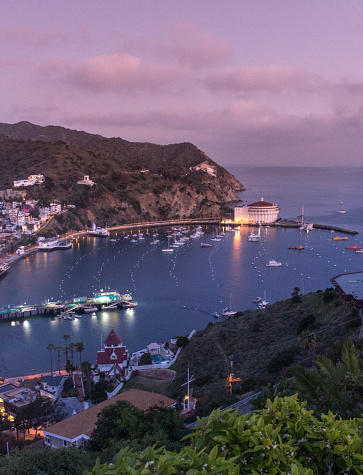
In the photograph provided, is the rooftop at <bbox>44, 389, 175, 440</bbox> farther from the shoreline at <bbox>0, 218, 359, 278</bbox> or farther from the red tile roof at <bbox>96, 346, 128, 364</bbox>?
the shoreline at <bbox>0, 218, 359, 278</bbox>

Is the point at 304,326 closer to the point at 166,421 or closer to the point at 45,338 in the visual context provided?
the point at 166,421

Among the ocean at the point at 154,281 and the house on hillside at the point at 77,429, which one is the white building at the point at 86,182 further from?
the house on hillside at the point at 77,429

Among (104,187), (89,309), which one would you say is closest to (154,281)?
(89,309)

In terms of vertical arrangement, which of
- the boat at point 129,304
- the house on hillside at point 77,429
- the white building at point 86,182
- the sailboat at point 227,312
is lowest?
the boat at point 129,304

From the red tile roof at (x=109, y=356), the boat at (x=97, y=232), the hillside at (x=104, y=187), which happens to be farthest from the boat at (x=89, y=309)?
the hillside at (x=104, y=187)

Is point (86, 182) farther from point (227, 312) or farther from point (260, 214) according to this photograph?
point (227, 312)
